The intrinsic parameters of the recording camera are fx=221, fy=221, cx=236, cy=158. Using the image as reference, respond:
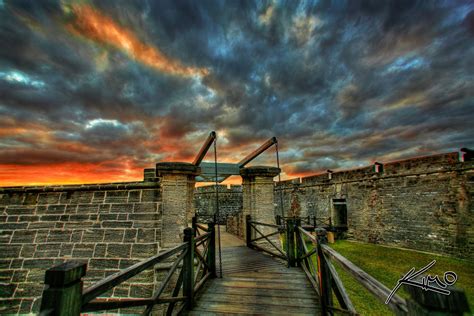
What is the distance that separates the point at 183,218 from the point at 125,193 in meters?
1.72

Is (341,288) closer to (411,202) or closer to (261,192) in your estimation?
→ (261,192)

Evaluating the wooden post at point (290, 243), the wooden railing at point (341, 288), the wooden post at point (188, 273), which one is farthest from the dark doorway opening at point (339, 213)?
the wooden post at point (188, 273)

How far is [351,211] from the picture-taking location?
47.6 feet

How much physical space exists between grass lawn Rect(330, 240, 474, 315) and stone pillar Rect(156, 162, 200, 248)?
15.9ft

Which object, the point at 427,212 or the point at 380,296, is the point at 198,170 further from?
the point at 427,212

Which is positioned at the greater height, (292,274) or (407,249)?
(292,274)

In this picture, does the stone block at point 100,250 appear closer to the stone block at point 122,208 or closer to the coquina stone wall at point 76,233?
the coquina stone wall at point 76,233

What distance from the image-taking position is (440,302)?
107 centimetres

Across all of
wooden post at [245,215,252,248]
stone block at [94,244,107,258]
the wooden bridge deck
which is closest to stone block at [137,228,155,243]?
stone block at [94,244,107,258]

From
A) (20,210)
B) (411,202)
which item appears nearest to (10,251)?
(20,210)

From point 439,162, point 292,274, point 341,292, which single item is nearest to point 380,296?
point 341,292

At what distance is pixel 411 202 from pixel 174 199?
12.0 metres

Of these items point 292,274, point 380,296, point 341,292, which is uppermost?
point 380,296

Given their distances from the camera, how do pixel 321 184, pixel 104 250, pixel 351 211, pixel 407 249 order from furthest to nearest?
pixel 321 184 → pixel 351 211 → pixel 407 249 → pixel 104 250
